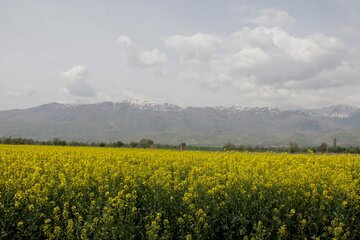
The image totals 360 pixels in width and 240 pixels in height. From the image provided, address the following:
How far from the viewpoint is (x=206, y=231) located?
10203 millimetres

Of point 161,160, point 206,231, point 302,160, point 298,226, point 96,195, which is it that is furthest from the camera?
point 302,160

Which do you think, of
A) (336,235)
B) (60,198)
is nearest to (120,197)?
(60,198)

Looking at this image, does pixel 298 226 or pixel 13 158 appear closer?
pixel 298 226

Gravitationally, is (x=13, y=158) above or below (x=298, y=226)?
above

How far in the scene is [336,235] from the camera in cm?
1022

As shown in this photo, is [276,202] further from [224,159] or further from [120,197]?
[224,159]

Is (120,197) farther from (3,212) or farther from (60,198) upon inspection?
(3,212)

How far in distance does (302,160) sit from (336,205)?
29.0 ft

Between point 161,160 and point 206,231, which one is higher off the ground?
point 161,160

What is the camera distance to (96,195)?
1180cm

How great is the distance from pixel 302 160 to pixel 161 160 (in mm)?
6822

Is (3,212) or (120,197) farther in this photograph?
(120,197)

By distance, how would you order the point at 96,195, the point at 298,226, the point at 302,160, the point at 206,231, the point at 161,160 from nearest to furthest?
the point at 206,231 → the point at 298,226 → the point at 96,195 → the point at 161,160 → the point at 302,160

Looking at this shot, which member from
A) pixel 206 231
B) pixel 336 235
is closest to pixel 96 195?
pixel 206 231
